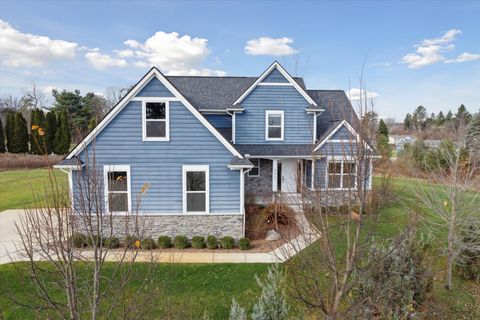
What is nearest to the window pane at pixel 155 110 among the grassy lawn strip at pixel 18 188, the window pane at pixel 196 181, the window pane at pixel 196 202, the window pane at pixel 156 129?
the window pane at pixel 156 129

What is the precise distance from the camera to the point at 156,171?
12.3 metres

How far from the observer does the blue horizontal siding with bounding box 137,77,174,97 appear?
1190cm

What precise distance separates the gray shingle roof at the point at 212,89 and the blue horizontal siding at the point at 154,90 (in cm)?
555

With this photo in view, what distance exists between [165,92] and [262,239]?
7.44 m

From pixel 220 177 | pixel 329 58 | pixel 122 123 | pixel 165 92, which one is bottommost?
pixel 220 177

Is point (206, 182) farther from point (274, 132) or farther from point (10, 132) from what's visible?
point (10, 132)

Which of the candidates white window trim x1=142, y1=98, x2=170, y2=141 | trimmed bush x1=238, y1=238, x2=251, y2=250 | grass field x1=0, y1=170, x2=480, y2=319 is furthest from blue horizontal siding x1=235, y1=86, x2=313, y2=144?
grass field x1=0, y1=170, x2=480, y2=319

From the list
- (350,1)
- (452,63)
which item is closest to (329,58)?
(350,1)

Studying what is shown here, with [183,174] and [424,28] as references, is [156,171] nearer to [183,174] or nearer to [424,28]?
[183,174]

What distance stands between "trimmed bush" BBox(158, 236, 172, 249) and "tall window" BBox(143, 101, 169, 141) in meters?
4.03

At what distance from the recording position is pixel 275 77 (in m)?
17.0

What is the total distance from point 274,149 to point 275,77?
13.6 feet

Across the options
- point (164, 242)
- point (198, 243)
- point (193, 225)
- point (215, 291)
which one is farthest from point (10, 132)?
point (215, 291)

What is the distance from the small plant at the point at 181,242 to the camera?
11.9 meters
